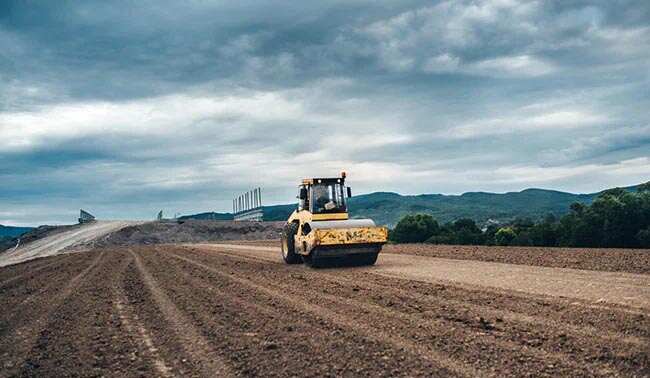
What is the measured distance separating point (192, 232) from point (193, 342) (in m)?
50.3

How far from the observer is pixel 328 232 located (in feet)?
56.3

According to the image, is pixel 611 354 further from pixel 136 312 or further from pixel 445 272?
pixel 445 272

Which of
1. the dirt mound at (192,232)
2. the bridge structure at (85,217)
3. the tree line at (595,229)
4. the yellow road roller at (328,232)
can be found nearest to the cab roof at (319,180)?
the yellow road roller at (328,232)

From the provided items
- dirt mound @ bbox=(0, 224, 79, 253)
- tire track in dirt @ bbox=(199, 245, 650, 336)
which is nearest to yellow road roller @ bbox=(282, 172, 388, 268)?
tire track in dirt @ bbox=(199, 245, 650, 336)

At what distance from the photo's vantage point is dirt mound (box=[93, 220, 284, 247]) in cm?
5225

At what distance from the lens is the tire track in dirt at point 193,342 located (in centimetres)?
633

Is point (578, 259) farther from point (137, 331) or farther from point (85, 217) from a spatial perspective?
point (85, 217)

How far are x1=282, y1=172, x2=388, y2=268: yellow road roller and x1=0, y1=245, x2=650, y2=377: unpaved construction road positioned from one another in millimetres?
2579

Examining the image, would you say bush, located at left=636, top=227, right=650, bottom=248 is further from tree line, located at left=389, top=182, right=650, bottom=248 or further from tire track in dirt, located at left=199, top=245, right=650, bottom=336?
tire track in dirt, located at left=199, top=245, right=650, bottom=336

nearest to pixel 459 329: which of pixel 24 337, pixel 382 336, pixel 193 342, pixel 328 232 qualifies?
pixel 382 336

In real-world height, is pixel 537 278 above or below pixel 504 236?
below

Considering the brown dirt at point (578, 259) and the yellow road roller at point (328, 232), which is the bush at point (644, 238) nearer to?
the brown dirt at point (578, 259)

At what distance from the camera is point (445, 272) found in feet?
50.6

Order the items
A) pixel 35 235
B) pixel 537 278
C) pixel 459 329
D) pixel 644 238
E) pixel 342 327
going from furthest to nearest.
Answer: pixel 35 235, pixel 644 238, pixel 537 278, pixel 342 327, pixel 459 329
